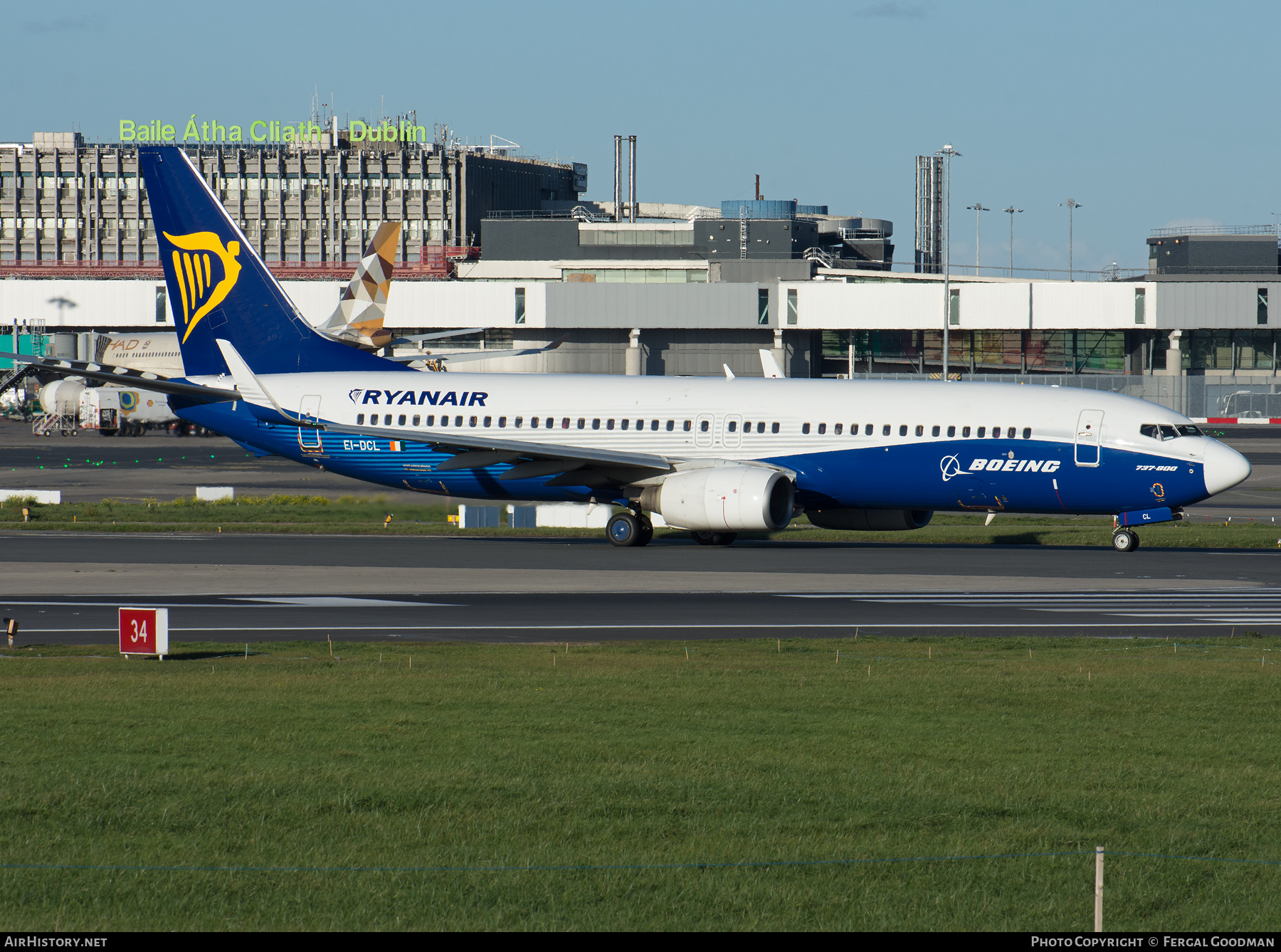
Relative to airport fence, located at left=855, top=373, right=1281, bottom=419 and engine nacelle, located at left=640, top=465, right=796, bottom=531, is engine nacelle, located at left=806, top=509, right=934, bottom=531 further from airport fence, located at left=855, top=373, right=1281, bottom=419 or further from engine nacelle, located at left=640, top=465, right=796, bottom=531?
airport fence, located at left=855, top=373, right=1281, bottom=419

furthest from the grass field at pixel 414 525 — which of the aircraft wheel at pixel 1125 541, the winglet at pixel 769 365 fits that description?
the winglet at pixel 769 365

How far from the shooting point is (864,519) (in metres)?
43.0

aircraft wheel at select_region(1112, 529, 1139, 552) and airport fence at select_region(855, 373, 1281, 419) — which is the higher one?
airport fence at select_region(855, 373, 1281, 419)

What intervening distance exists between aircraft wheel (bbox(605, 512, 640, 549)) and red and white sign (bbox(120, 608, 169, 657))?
21191 millimetres

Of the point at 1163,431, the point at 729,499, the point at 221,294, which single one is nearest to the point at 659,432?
the point at 729,499

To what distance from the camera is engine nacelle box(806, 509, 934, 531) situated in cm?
4281

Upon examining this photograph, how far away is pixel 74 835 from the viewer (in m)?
11.8

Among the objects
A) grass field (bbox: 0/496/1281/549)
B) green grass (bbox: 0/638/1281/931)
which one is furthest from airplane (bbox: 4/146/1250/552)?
green grass (bbox: 0/638/1281/931)

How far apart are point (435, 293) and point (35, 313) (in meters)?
40.8

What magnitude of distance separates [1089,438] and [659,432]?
1213 cm

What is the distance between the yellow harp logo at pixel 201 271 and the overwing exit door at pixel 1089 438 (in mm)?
26497

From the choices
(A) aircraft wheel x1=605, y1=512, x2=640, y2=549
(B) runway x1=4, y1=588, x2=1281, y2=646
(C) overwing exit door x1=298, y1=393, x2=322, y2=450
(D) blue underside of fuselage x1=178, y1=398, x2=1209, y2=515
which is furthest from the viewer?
(C) overwing exit door x1=298, y1=393, x2=322, y2=450

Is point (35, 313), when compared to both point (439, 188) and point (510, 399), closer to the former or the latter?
point (439, 188)

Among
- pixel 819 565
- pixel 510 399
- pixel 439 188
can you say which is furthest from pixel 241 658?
pixel 439 188
